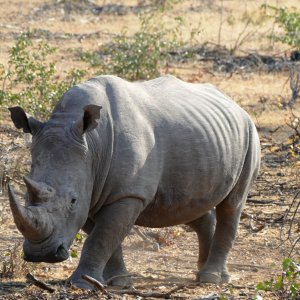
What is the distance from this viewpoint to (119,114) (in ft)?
23.7

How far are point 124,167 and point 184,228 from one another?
2.80 metres

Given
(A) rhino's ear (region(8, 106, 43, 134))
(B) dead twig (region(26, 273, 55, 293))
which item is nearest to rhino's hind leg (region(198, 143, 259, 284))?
(B) dead twig (region(26, 273, 55, 293))

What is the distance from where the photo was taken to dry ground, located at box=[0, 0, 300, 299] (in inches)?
304

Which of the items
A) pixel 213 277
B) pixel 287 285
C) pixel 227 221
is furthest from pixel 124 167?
pixel 227 221

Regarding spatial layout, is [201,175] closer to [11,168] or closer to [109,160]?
[109,160]

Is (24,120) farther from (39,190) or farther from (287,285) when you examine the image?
(287,285)

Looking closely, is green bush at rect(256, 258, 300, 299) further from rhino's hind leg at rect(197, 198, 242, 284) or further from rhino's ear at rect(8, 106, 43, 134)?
rhino's ear at rect(8, 106, 43, 134)

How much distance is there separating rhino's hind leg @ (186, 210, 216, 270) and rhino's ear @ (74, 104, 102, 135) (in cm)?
205

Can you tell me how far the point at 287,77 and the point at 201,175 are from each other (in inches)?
376

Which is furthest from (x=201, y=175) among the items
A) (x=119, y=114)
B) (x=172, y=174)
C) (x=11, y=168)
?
(x=11, y=168)

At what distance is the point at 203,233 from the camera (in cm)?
866

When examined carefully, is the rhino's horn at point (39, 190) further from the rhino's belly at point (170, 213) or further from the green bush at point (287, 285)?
the green bush at point (287, 285)

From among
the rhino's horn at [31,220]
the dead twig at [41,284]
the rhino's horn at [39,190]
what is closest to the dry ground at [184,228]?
the dead twig at [41,284]

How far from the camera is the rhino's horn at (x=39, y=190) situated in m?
6.47
